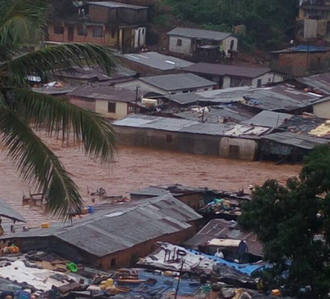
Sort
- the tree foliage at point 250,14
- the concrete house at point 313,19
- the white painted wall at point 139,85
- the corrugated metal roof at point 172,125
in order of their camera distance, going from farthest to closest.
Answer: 1. the tree foliage at point 250,14
2. the concrete house at point 313,19
3. the white painted wall at point 139,85
4. the corrugated metal roof at point 172,125

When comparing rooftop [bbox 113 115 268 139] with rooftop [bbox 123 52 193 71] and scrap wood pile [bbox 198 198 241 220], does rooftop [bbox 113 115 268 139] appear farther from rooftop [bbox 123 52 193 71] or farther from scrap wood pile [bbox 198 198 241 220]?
rooftop [bbox 123 52 193 71]

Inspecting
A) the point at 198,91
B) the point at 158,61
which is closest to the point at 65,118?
the point at 198,91

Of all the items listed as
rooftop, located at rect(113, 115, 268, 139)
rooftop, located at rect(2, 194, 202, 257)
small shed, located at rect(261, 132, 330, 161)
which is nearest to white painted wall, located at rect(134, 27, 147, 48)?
rooftop, located at rect(113, 115, 268, 139)

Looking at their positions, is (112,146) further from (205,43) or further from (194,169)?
(205,43)

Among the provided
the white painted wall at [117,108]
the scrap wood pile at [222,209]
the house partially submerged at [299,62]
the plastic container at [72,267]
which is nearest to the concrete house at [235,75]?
the house partially submerged at [299,62]

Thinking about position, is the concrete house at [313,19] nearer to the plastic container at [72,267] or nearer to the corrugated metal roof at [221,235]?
the corrugated metal roof at [221,235]

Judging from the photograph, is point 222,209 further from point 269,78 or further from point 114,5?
point 114,5
